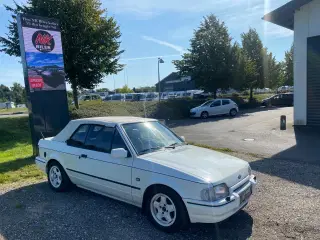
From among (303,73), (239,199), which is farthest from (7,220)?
(303,73)

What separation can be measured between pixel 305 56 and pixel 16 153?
43.5ft

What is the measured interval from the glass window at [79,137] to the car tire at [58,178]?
600mm

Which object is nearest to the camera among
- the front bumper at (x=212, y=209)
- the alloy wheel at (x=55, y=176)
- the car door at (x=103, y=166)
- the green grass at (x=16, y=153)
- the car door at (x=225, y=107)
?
the front bumper at (x=212, y=209)

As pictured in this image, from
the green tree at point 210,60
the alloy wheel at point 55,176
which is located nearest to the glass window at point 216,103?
the green tree at point 210,60

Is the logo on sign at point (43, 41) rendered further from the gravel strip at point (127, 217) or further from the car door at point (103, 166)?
the car door at point (103, 166)

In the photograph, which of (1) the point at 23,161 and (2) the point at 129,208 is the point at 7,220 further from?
(1) the point at 23,161

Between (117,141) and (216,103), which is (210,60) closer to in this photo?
(216,103)

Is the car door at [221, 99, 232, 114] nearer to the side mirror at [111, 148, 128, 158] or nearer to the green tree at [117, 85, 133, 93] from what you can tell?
the side mirror at [111, 148, 128, 158]

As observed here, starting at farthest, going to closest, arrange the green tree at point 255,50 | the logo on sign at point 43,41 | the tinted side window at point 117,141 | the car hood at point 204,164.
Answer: the green tree at point 255,50 → the logo on sign at point 43,41 → the tinted side window at point 117,141 → the car hood at point 204,164

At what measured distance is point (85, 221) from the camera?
423cm

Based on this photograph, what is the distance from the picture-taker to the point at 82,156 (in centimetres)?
492

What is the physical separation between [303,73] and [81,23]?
13.4m

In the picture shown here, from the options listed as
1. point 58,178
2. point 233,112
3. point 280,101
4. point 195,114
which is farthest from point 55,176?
point 280,101

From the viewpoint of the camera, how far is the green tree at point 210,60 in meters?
26.9
